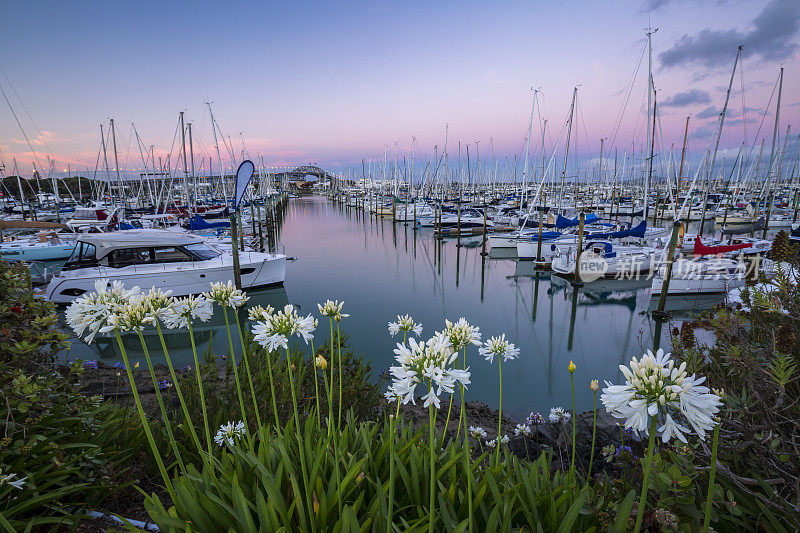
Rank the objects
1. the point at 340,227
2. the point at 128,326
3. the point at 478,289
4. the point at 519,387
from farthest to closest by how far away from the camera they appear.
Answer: the point at 340,227
the point at 478,289
the point at 519,387
the point at 128,326

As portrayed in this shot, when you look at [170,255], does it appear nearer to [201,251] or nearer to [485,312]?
[201,251]

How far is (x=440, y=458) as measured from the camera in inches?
103

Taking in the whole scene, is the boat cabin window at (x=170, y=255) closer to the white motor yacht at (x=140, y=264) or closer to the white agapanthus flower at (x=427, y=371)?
the white motor yacht at (x=140, y=264)

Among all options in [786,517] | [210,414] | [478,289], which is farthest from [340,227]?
[786,517]

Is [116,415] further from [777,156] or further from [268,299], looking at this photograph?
[777,156]

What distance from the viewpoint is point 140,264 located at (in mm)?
13109

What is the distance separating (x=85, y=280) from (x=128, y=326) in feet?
45.8

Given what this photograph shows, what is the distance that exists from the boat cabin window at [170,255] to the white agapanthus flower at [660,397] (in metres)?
15.4

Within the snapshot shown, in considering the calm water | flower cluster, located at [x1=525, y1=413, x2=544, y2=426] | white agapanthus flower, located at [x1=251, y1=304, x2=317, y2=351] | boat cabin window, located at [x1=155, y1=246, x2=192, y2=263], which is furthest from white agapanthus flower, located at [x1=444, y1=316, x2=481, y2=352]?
boat cabin window, located at [x1=155, y1=246, x2=192, y2=263]

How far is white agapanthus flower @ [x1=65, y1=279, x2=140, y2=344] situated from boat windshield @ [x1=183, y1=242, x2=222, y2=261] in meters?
13.5

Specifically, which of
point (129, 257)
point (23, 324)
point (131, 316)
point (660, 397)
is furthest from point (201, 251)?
point (660, 397)

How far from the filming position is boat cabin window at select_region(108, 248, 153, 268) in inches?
505

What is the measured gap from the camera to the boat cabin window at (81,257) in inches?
501

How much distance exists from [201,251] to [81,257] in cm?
377
